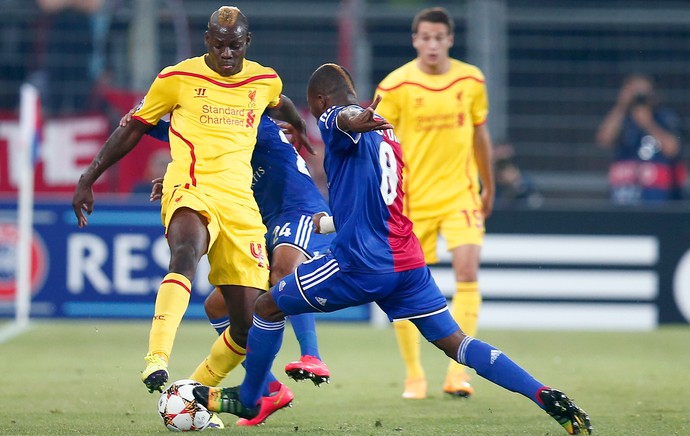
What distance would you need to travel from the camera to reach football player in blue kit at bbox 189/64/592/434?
6090 millimetres

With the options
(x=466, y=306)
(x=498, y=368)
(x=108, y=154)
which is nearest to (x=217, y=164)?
(x=108, y=154)

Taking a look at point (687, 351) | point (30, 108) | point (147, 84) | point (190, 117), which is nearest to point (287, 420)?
point (190, 117)

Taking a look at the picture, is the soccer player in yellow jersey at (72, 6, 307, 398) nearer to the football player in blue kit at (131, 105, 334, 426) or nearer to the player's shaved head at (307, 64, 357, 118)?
the football player in blue kit at (131, 105, 334, 426)

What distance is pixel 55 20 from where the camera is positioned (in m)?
15.3

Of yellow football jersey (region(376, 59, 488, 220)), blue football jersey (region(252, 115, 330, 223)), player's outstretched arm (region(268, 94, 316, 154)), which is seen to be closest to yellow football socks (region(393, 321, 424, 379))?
yellow football jersey (region(376, 59, 488, 220))

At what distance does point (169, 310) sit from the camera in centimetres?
635

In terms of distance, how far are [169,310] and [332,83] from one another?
1403 mm

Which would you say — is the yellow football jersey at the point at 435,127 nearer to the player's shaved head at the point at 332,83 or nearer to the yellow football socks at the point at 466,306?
the yellow football socks at the point at 466,306

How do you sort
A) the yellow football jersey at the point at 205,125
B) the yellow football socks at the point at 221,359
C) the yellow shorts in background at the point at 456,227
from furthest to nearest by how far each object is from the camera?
the yellow shorts in background at the point at 456,227 < the yellow football socks at the point at 221,359 < the yellow football jersey at the point at 205,125

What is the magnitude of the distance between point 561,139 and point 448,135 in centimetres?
727

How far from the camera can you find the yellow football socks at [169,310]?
246 inches

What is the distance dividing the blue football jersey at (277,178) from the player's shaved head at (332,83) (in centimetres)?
108

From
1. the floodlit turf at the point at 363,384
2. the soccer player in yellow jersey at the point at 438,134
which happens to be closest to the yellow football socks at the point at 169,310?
the floodlit turf at the point at 363,384

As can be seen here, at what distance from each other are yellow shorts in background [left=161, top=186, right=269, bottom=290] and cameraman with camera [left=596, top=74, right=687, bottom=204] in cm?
866
